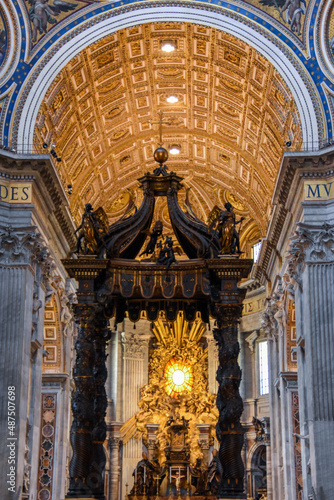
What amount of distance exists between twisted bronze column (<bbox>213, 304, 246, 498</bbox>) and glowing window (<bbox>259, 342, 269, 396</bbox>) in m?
15.3

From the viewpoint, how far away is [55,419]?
20.9m

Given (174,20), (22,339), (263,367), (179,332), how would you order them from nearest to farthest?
(22,339) < (174,20) < (263,367) < (179,332)

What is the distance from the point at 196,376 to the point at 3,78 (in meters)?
→ 15.1

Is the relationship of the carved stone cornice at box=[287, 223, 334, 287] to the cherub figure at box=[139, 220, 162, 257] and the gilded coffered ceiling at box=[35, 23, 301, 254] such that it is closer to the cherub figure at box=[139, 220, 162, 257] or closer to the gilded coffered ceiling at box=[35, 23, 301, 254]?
the gilded coffered ceiling at box=[35, 23, 301, 254]

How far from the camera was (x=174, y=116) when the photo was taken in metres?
23.3

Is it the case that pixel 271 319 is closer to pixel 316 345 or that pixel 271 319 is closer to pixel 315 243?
pixel 315 243

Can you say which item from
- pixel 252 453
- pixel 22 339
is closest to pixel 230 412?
pixel 22 339

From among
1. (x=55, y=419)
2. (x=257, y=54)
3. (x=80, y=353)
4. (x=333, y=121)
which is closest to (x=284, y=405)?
(x=55, y=419)

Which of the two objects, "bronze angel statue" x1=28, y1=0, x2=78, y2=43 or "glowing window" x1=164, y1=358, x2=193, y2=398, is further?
"glowing window" x1=164, y1=358, x2=193, y2=398

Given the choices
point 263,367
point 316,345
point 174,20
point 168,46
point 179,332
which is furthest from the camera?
point 179,332

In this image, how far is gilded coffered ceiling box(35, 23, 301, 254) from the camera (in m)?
19.5

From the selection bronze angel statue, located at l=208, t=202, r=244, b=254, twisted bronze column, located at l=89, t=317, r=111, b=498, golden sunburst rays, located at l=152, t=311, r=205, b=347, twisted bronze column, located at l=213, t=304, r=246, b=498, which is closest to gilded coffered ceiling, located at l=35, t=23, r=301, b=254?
golden sunburst rays, located at l=152, t=311, r=205, b=347

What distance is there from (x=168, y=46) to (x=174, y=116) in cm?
342

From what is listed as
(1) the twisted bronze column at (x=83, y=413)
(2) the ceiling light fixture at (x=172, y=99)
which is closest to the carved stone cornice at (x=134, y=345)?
(2) the ceiling light fixture at (x=172, y=99)
